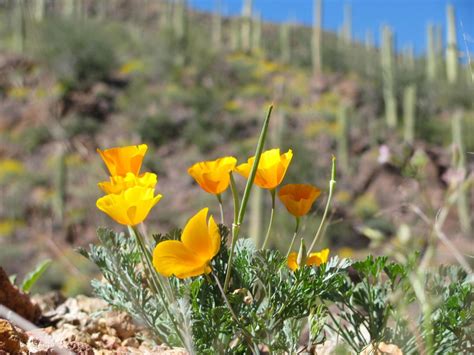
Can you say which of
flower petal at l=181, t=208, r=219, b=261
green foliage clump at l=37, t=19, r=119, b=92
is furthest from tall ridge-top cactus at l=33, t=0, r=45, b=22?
flower petal at l=181, t=208, r=219, b=261

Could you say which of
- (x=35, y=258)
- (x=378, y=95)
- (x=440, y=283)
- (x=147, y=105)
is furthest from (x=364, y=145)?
(x=440, y=283)

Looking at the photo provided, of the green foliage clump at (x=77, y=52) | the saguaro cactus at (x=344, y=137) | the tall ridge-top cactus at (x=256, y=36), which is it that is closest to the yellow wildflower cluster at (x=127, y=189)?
the saguaro cactus at (x=344, y=137)

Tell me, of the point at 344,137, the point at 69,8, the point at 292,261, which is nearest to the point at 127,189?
the point at 292,261

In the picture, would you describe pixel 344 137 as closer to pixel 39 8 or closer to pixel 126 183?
pixel 39 8

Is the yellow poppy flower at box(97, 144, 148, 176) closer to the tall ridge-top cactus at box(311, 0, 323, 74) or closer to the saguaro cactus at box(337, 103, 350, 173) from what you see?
the saguaro cactus at box(337, 103, 350, 173)

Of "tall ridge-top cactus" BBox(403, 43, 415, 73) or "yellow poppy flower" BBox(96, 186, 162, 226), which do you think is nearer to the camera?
"yellow poppy flower" BBox(96, 186, 162, 226)

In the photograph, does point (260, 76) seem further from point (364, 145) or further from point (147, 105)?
point (364, 145)
